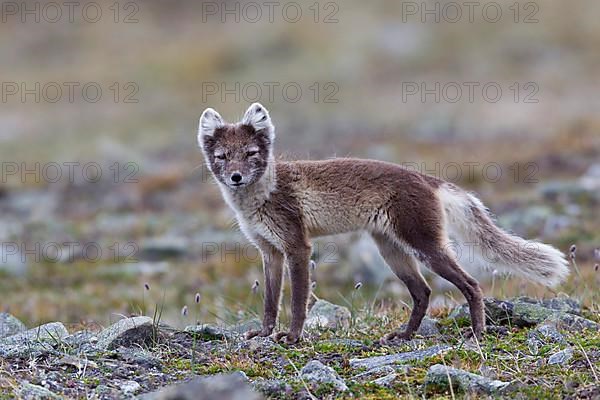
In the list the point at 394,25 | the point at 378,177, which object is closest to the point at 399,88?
the point at 394,25

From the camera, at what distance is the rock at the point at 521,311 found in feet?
22.5

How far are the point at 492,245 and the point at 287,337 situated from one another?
6.08ft

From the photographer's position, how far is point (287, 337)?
687 cm

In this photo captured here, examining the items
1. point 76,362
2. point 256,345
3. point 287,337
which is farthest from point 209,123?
point 76,362

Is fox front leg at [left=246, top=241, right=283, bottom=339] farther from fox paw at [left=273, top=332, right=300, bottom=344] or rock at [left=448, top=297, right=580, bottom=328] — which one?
rock at [left=448, top=297, right=580, bottom=328]

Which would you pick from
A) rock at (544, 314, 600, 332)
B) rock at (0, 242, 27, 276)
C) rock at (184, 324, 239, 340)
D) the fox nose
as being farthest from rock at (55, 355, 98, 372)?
rock at (0, 242, 27, 276)

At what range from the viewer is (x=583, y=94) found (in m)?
27.9

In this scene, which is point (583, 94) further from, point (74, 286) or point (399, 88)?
point (74, 286)

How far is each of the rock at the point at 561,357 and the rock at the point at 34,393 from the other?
9.76 ft

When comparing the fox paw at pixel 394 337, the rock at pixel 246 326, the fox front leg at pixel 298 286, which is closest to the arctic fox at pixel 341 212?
the fox front leg at pixel 298 286

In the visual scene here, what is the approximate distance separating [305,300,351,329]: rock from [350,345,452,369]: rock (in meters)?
1.25

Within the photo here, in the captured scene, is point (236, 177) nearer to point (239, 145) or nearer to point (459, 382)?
point (239, 145)

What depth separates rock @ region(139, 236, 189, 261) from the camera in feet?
44.0

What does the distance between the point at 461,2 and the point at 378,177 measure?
1263 inches
